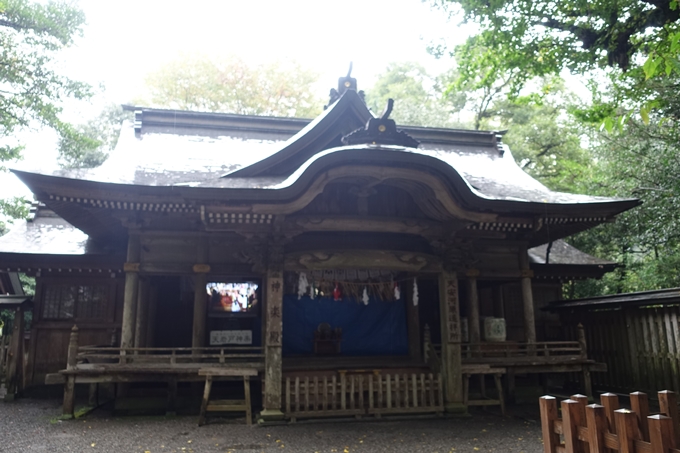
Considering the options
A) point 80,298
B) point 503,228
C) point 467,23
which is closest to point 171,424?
point 80,298

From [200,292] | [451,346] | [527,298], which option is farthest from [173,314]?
[527,298]

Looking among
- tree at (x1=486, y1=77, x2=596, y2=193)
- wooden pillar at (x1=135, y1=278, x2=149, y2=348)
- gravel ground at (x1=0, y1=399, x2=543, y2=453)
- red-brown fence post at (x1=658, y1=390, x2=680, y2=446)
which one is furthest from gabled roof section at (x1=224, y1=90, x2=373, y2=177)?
tree at (x1=486, y1=77, x2=596, y2=193)

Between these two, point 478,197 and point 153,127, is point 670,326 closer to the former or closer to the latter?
point 478,197

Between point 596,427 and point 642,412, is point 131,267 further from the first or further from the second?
point 642,412

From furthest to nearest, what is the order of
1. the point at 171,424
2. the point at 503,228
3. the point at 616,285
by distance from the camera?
1. the point at 616,285
2. the point at 503,228
3. the point at 171,424

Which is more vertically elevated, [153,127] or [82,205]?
[153,127]

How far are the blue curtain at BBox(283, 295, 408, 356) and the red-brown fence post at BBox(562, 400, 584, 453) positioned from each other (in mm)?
8964

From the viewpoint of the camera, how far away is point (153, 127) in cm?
1364

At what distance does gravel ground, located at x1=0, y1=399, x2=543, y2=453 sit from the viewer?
691 cm

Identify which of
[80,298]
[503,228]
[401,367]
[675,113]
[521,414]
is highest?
[675,113]

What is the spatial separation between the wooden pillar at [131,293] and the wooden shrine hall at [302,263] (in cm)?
4

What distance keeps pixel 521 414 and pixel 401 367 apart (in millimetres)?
2464

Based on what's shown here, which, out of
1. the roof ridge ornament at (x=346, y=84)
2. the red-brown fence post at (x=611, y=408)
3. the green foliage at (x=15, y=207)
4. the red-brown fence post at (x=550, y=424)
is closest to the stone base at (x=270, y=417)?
the red-brown fence post at (x=550, y=424)

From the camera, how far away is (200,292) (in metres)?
9.86
